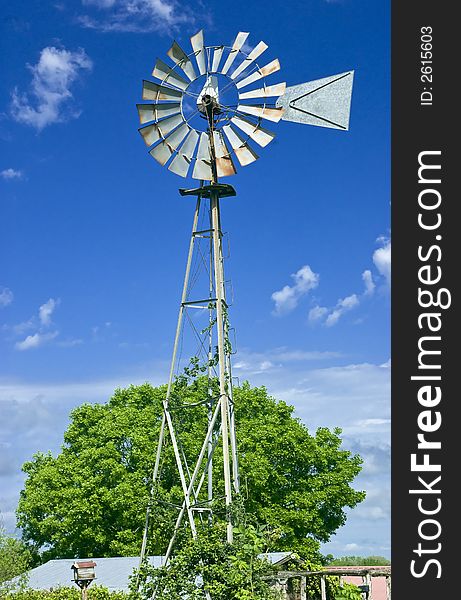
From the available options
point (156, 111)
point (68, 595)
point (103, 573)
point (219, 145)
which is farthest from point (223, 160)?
point (103, 573)

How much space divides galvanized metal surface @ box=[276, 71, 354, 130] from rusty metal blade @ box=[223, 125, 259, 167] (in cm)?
87

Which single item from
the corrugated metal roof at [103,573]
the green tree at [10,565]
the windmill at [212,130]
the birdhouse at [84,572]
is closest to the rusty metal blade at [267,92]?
the windmill at [212,130]

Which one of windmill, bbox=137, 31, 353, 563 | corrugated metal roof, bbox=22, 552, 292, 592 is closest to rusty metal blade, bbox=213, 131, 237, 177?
windmill, bbox=137, 31, 353, 563

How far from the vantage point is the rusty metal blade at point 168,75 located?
14.9m

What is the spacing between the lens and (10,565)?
22438 millimetres

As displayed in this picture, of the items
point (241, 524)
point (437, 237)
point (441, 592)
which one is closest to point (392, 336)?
point (437, 237)

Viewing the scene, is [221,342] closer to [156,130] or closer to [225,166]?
[225,166]

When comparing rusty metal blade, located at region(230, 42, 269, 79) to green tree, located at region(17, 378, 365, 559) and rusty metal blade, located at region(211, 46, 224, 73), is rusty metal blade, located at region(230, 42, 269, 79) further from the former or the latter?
green tree, located at region(17, 378, 365, 559)

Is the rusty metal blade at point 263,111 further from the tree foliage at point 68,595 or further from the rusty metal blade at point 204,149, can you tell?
the tree foliage at point 68,595

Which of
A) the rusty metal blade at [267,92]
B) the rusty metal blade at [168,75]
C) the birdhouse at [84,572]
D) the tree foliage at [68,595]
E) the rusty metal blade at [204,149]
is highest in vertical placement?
the rusty metal blade at [168,75]

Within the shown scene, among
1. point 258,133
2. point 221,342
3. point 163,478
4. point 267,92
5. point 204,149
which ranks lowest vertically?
point 163,478

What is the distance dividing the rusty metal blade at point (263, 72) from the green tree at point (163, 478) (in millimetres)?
11777

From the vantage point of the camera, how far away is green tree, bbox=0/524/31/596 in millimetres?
20906

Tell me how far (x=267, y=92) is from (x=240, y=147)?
113 cm
